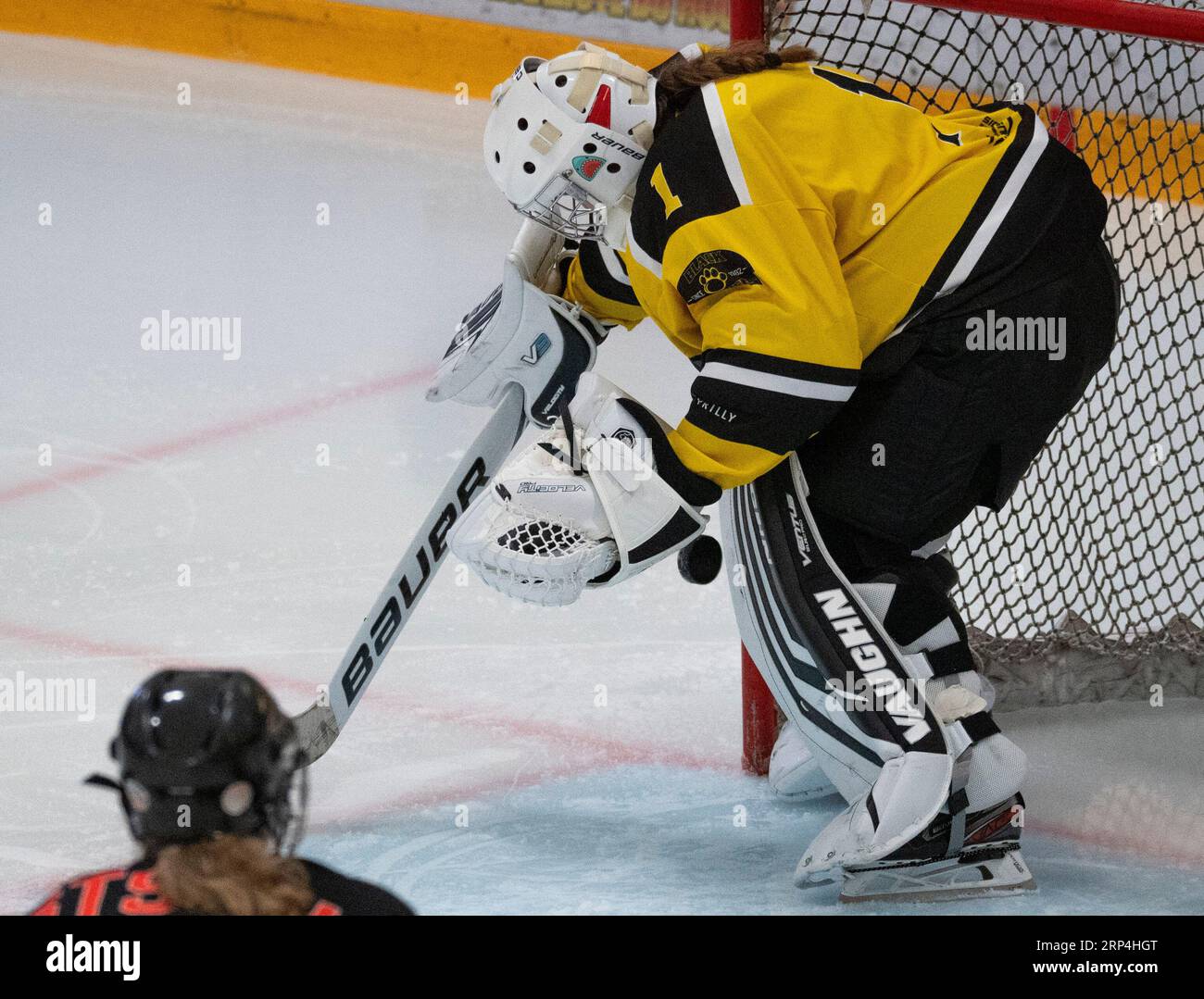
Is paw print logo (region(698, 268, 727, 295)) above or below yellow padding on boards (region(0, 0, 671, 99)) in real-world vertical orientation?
below

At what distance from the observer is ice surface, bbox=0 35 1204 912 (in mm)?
1734

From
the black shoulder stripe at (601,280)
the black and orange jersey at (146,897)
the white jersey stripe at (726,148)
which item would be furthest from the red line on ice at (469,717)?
the black and orange jersey at (146,897)

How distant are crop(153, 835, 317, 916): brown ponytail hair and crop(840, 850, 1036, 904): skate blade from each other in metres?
0.90

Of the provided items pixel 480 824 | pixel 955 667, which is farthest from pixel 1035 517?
pixel 480 824

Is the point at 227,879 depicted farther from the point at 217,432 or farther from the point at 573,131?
the point at 217,432

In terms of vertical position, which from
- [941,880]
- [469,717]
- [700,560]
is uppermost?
[700,560]

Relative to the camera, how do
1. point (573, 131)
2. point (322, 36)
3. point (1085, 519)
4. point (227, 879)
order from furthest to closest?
point (322, 36) → point (1085, 519) → point (573, 131) → point (227, 879)

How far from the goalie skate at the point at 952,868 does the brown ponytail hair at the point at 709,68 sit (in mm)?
839

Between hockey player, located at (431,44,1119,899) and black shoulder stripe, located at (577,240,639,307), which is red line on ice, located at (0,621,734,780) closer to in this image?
hockey player, located at (431,44,1119,899)

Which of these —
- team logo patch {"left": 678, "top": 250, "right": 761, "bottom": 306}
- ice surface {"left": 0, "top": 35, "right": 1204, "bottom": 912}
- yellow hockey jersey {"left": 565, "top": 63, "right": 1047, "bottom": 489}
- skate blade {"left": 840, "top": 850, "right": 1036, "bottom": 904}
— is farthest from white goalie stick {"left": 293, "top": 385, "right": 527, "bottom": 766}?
skate blade {"left": 840, "top": 850, "right": 1036, "bottom": 904}

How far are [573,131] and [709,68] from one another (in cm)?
16

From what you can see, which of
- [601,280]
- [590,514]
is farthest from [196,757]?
[601,280]

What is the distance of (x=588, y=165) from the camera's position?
5.13 ft
